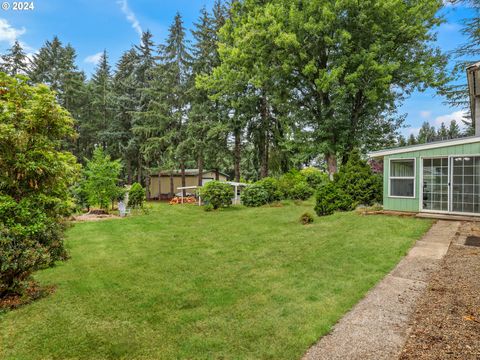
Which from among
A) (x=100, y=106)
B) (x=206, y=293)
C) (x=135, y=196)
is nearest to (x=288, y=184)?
(x=135, y=196)

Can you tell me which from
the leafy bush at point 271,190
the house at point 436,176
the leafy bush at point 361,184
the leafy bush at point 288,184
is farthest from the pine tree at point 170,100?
the house at point 436,176

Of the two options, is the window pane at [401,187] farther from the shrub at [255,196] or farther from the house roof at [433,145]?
the shrub at [255,196]

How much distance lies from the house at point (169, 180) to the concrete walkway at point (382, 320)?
24.6 meters

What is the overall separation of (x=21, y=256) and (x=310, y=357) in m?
4.28

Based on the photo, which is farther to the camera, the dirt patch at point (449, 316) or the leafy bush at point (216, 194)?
the leafy bush at point (216, 194)

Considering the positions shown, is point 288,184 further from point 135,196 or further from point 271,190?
point 135,196

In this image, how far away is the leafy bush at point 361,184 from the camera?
12.1m

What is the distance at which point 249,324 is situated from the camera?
3.68m

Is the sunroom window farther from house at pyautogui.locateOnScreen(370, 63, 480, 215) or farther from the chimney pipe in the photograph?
the chimney pipe

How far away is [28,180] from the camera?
459 centimetres

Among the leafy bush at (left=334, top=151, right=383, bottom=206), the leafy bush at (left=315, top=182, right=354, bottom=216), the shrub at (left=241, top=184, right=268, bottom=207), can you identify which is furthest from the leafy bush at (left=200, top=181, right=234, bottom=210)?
the leafy bush at (left=334, top=151, right=383, bottom=206)

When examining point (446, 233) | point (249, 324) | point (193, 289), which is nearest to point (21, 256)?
point (193, 289)

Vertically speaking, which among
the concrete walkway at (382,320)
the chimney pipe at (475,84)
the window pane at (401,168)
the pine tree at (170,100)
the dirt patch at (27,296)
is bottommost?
the dirt patch at (27,296)

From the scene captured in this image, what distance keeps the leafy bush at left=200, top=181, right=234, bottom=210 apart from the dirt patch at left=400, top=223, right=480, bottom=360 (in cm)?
1225
